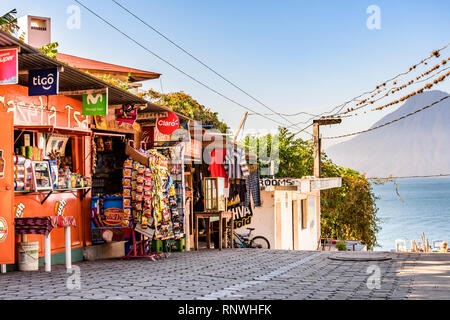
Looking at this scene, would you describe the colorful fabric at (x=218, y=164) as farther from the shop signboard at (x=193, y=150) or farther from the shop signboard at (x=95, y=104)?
the shop signboard at (x=95, y=104)

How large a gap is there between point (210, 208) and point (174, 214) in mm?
2787

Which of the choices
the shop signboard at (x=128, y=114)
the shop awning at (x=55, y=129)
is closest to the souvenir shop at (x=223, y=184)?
the shop signboard at (x=128, y=114)

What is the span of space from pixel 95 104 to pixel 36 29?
11.0 metres

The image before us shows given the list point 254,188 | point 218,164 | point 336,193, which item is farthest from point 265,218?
point 336,193

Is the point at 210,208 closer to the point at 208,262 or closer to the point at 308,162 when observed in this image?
the point at 208,262

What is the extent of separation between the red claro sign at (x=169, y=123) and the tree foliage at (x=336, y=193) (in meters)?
20.6

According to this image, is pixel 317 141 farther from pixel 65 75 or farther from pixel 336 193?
pixel 65 75

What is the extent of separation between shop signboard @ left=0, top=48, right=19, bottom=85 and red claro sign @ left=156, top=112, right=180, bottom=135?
6.40m

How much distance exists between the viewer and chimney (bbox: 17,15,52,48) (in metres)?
20.2

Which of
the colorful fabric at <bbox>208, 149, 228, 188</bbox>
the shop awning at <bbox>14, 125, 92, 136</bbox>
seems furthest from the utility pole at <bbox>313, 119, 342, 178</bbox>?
the shop awning at <bbox>14, 125, 92, 136</bbox>

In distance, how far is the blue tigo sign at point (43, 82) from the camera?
942 cm

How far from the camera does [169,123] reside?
14438 mm

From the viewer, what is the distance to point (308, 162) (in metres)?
38.5
